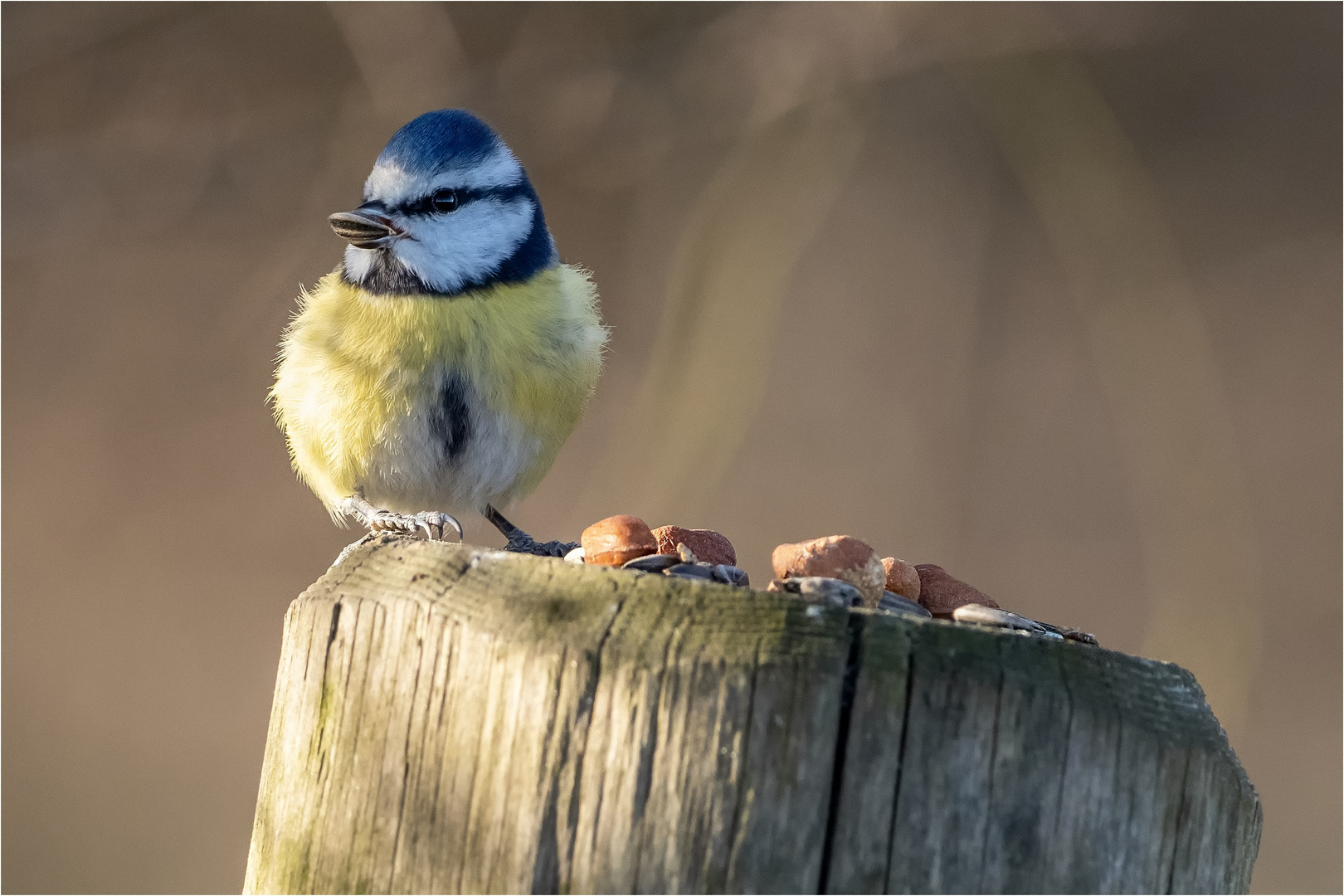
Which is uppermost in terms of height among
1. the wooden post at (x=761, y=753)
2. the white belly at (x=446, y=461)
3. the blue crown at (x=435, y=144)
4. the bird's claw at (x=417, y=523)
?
the blue crown at (x=435, y=144)

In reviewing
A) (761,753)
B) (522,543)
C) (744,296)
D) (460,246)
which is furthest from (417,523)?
(744,296)

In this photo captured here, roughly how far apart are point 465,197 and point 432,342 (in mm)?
357

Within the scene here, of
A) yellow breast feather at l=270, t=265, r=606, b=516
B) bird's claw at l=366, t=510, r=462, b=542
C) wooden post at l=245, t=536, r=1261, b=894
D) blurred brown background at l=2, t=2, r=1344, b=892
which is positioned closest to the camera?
wooden post at l=245, t=536, r=1261, b=894

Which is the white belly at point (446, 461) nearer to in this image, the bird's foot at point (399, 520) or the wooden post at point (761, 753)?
the bird's foot at point (399, 520)

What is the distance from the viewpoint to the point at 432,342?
2.27 meters

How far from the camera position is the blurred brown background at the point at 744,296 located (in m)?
4.48

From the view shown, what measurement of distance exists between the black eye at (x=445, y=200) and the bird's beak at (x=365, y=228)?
0.10 meters

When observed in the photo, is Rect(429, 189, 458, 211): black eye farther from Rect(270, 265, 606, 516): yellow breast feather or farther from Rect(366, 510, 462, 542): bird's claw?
Rect(366, 510, 462, 542): bird's claw

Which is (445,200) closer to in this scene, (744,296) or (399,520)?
(399,520)

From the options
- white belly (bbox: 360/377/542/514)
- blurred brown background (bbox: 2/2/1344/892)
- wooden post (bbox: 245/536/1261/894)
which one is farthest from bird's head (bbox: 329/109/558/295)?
blurred brown background (bbox: 2/2/1344/892)

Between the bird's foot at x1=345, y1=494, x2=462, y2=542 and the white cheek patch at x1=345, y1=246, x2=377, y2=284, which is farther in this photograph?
the white cheek patch at x1=345, y1=246, x2=377, y2=284

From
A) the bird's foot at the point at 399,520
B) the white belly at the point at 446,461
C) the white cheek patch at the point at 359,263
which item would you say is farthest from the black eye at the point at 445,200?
the bird's foot at the point at 399,520

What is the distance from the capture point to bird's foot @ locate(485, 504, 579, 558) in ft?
7.30

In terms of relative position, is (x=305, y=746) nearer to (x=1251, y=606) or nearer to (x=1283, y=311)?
(x=1251, y=606)
